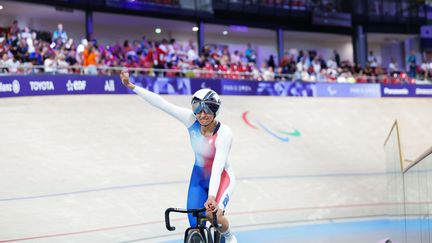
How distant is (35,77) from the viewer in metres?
15.0

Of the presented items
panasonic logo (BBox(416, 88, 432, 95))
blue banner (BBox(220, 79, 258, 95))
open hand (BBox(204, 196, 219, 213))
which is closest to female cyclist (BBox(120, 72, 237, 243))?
open hand (BBox(204, 196, 219, 213))

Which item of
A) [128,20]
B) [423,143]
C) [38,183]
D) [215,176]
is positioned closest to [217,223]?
[215,176]

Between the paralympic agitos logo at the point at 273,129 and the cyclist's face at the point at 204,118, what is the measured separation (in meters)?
11.3

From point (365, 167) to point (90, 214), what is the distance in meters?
7.60

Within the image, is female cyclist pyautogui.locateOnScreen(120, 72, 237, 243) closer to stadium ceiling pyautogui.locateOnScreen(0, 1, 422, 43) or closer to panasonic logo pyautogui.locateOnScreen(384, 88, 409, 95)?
stadium ceiling pyautogui.locateOnScreen(0, 1, 422, 43)

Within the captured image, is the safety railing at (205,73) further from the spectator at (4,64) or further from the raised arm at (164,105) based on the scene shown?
the raised arm at (164,105)

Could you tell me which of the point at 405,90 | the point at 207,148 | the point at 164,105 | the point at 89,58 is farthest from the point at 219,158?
the point at 405,90

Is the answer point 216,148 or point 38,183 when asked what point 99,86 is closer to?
point 38,183

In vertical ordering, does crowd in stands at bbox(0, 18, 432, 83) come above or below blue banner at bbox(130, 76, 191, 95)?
above

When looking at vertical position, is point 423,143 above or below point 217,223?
below

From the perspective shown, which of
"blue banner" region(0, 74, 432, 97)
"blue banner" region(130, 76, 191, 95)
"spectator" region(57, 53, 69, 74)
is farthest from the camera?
"blue banner" region(130, 76, 191, 95)

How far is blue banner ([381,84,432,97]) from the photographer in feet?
75.5

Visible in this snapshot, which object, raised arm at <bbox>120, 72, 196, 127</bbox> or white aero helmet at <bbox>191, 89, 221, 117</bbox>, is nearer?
white aero helmet at <bbox>191, 89, 221, 117</bbox>

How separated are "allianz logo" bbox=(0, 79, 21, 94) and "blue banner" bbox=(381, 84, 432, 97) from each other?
526 inches
